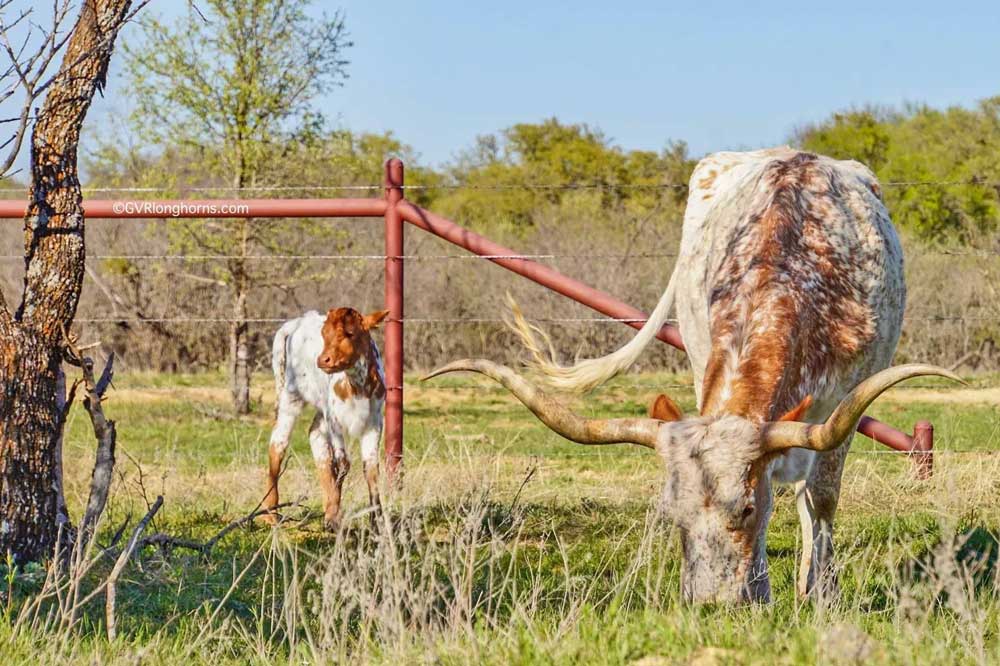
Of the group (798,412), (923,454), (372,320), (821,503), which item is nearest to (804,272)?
(821,503)

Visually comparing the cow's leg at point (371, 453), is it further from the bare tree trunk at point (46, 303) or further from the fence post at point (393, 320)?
the bare tree trunk at point (46, 303)

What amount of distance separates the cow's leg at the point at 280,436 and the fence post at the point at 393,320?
0.52 metres

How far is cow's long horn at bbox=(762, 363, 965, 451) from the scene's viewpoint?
4387 mm

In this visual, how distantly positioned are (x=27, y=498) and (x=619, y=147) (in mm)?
35541

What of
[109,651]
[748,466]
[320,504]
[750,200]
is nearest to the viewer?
[109,651]

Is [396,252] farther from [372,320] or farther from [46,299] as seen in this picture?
[46,299]

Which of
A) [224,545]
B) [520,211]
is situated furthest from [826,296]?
[520,211]

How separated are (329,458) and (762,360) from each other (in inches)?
110

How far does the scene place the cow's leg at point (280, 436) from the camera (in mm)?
7496

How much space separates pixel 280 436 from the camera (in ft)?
24.9

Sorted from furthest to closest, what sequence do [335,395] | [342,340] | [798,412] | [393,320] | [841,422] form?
[393,320]
[335,395]
[342,340]
[798,412]
[841,422]

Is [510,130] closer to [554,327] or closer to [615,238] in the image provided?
[615,238]

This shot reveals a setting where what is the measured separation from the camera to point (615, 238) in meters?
23.5

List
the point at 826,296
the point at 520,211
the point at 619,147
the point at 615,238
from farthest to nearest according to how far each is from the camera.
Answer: the point at 619,147
the point at 520,211
the point at 615,238
the point at 826,296
